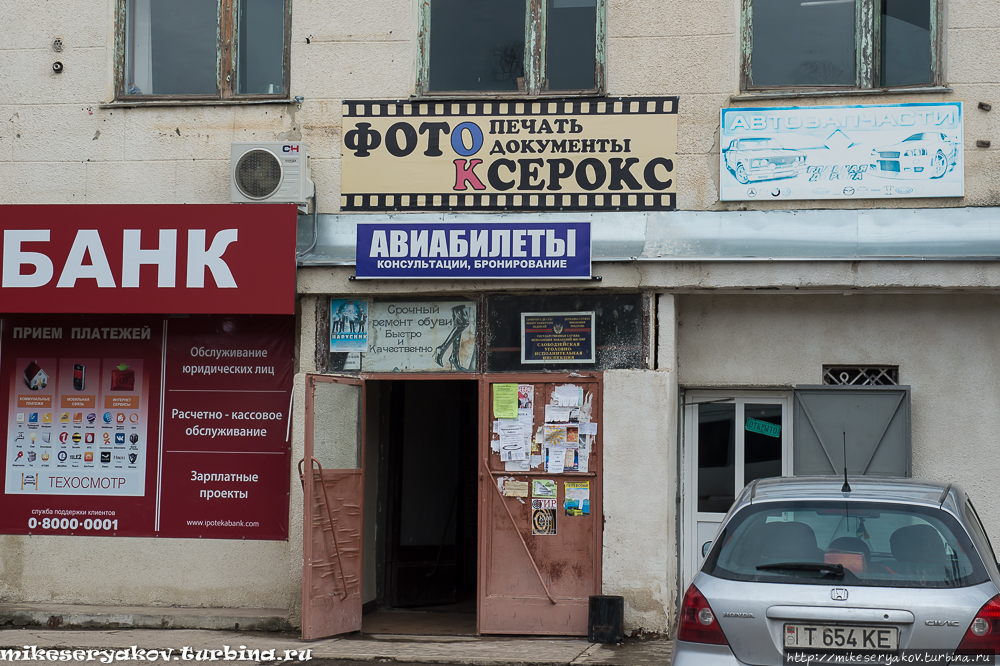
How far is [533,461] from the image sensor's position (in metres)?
9.27

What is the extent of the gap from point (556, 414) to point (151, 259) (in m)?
3.88

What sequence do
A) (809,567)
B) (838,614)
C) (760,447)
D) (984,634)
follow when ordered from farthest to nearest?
1. (760,447)
2. (809,567)
3. (838,614)
4. (984,634)

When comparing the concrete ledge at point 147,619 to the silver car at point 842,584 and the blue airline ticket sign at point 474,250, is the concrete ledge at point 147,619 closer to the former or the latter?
the blue airline ticket sign at point 474,250

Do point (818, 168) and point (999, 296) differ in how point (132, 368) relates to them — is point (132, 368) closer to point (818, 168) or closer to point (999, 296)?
point (818, 168)

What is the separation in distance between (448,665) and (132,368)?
4.25 meters

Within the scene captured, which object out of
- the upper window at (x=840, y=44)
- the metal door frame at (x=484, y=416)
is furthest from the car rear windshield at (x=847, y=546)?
the upper window at (x=840, y=44)

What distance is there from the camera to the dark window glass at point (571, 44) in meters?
9.56

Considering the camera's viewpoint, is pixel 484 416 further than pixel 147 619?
No

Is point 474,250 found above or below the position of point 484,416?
above

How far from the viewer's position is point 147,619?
31.4 ft

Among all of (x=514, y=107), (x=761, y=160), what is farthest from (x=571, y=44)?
(x=761, y=160)

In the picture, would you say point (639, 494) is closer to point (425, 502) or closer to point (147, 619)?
point (425, 502)

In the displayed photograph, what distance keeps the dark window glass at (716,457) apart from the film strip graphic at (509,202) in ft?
6.57

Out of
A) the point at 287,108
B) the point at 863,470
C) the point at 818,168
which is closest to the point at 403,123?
the point at 287,108
